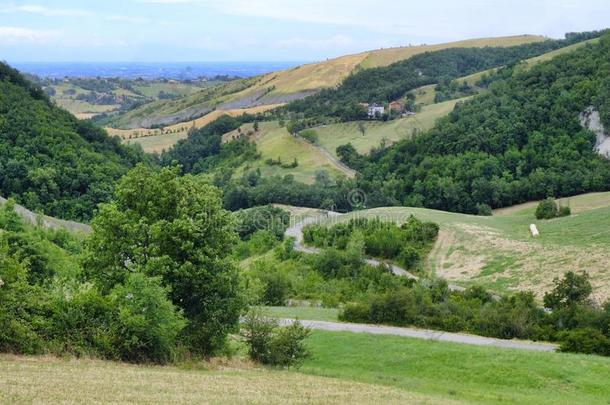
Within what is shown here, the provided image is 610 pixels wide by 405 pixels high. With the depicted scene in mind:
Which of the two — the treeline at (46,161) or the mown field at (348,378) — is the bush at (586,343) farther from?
the treeline at (46,161)

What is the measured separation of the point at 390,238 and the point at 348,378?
3982cm

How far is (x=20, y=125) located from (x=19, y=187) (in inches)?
368

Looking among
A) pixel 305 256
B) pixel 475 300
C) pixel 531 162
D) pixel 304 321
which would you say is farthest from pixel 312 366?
pixel 531 162

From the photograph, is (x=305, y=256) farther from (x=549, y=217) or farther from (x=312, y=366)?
(x=312, y=366)

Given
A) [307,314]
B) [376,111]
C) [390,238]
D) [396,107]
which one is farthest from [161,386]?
[396,107]

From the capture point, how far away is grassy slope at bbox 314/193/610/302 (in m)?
49.8

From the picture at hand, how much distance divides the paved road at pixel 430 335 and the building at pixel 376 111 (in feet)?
361

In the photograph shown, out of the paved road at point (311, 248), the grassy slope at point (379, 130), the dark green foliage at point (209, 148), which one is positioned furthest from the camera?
the dark green foliage at point (209, 148)

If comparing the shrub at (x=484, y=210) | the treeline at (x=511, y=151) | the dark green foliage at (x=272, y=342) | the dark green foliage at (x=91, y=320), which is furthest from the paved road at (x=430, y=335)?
the treeline at (x=511, y=151)

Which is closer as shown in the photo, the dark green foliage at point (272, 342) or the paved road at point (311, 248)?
the dark green foliage at point (272, 342)

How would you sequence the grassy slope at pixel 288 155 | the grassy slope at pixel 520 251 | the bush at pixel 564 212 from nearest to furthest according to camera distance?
the grassy slope at pixel 520 251
the bush at pixel 564 212
the grassy slope at pixel 288 155

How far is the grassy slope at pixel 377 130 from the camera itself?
127456 millimetres

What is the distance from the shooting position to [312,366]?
29.3 m

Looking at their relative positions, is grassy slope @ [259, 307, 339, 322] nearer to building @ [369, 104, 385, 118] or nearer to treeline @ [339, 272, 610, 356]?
treeline @ [339, 272, 610, 356]
